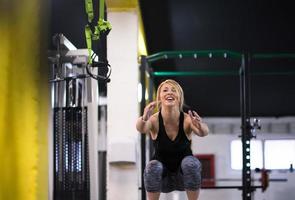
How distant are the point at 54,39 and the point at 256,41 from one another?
2646mm

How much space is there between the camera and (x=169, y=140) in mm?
2359

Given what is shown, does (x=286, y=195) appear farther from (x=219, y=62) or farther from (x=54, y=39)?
(x=54, y=39)

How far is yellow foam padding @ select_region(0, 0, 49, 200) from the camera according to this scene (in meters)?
1.52

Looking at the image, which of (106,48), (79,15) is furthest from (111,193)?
(79,15)

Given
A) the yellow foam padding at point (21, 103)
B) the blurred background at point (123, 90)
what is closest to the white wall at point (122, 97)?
the blurred background at point (123, 90)

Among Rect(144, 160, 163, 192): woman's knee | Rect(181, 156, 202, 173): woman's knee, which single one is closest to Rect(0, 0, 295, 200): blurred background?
Rect(144, 160, 163, 192): woman's knee

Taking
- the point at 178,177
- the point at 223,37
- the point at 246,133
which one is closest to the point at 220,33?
Result: the point at 223,37

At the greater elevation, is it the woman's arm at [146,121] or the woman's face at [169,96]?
the woman's face at [169,96]

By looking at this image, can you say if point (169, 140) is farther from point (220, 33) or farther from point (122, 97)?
point (220, 33)

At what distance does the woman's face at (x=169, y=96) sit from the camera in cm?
234

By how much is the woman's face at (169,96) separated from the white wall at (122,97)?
143 centimetres

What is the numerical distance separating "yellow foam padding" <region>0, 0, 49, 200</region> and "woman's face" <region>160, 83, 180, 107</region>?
678mm

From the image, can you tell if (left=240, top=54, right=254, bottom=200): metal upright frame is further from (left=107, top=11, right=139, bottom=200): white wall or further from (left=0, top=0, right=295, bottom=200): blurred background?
(left=107, top=11, right=139, bottom=200): white wall

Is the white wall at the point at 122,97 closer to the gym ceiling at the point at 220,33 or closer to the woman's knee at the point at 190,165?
the gym ceiling at the point at 220,33
